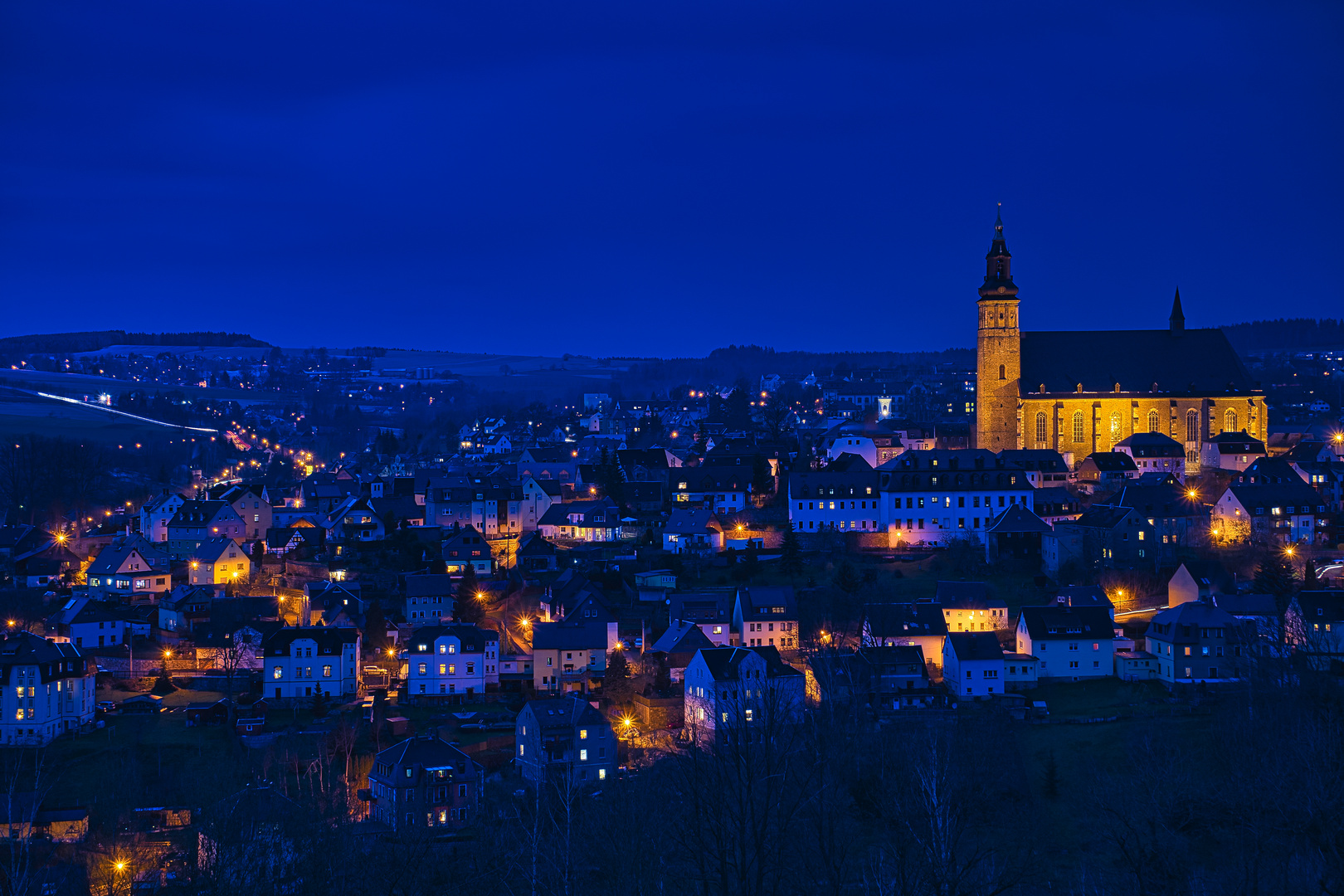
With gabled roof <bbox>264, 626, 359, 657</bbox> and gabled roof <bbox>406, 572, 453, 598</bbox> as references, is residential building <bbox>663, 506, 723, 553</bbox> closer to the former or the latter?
gabled roof <bbox>406, 572, 453, 598</bbox>

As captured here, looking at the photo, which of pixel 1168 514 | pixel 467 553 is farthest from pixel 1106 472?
pixel 467 553

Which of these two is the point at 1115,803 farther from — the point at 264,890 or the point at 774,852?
the point at 264,890

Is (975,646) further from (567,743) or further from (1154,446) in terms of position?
(1154,446)

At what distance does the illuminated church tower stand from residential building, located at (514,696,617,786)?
37466 millimetres

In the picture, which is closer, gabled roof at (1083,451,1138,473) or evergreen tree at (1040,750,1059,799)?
evergreen tree at (1040,750,1059,799)

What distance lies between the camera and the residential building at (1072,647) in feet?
144

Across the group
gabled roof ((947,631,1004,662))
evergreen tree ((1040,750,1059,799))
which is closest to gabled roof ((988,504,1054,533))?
gabled roof ((947,631,1004,662))

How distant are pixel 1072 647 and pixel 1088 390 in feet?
98.3

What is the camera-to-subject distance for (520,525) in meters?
62.9

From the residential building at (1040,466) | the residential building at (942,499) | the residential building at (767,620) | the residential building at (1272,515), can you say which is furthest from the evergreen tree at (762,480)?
the residential building at (1272,515)

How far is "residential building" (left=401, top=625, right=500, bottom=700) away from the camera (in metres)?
43.4

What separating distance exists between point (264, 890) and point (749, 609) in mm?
21413

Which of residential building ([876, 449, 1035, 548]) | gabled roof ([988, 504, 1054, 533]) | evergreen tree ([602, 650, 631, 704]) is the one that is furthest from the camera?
residential building ([876, 449, 1035, 548])

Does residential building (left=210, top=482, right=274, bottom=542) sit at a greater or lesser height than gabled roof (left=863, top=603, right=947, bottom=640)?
greater
